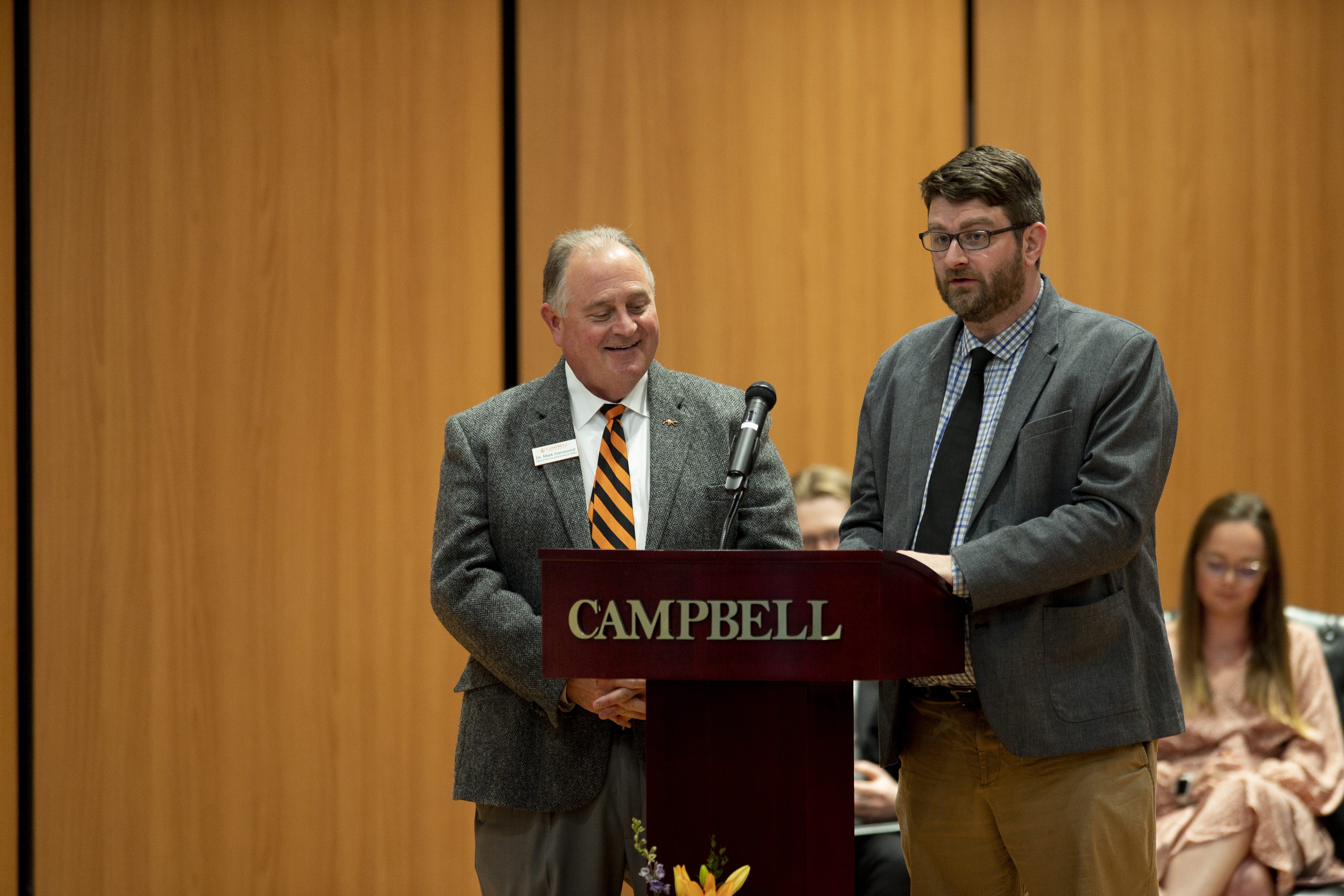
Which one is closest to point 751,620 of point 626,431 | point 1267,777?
point 626,431

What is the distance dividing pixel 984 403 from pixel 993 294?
196 millimetres

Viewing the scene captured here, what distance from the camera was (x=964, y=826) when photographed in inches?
84.6

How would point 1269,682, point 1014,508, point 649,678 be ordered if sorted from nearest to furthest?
1. point 649,678
2. point 1014,508
3. point 1269,682

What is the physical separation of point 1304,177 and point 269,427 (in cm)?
367

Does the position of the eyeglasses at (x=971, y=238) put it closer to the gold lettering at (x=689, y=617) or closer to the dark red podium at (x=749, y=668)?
the dark red podium at (x=749, y=668)

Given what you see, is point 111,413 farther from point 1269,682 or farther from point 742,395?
point 1269,682

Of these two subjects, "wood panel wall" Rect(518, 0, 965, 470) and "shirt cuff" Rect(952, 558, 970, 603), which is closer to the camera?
"shirt cuff" Rect(952, 558, 970, 603)

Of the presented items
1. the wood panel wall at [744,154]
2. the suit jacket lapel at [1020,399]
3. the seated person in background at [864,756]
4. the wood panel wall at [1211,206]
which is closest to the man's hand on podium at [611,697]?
the suit jacket lapel at [1020,399]

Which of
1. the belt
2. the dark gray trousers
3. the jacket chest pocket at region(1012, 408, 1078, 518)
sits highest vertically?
the jacket chest pocket at region(1012, 408, 1078, 518)

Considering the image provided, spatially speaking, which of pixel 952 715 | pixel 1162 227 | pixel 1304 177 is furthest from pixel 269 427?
pixel 1304 177

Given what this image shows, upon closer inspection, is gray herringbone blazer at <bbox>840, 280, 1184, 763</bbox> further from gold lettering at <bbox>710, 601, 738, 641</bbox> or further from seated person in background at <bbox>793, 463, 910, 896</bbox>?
seated person in background at <bbox>793, 463, 910, 896</bbox>

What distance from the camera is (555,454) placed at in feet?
7.45

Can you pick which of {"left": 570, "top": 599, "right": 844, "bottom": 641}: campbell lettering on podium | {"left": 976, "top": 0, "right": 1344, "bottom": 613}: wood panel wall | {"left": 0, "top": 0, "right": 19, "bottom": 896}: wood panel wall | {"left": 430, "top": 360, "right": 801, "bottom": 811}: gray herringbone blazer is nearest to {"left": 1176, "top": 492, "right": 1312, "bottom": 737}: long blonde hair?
{"left": 976, "top": 0, "right": 1344, "bottom": 613}: wood panel wall

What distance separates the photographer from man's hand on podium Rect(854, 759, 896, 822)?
327 centimetres
